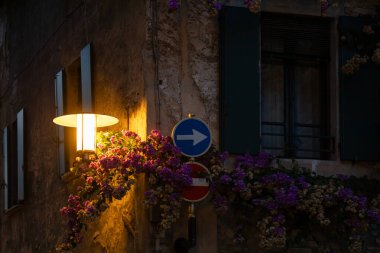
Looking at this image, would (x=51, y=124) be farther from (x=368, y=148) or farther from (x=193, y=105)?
(x=368, y=148)

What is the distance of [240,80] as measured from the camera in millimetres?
10961

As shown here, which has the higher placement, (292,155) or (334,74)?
(334,74)

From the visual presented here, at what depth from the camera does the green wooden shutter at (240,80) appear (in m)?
10.8

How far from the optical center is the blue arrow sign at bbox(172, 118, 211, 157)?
1015 centimetres

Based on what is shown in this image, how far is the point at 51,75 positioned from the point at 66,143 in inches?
72.1

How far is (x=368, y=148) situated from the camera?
37.1 ft

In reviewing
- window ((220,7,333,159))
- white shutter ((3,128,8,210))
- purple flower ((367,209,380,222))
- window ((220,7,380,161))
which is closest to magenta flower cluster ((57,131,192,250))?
window ((220,7,380,161))

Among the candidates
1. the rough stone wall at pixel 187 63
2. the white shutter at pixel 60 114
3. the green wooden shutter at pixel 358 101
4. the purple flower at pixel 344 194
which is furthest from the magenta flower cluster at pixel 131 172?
the white shutter at pixel 60 114

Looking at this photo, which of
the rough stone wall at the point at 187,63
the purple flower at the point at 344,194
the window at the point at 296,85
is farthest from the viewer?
the window at the point at 296,85

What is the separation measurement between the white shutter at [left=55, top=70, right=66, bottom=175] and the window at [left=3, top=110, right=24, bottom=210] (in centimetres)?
213

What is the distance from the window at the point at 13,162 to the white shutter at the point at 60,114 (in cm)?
213

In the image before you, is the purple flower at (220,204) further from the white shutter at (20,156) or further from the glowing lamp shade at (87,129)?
the white shutter at (20,156)

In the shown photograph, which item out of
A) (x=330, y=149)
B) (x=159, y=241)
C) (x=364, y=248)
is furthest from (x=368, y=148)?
(x=159, y=241)

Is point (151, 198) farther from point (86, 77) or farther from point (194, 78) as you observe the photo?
point (86, 77)
